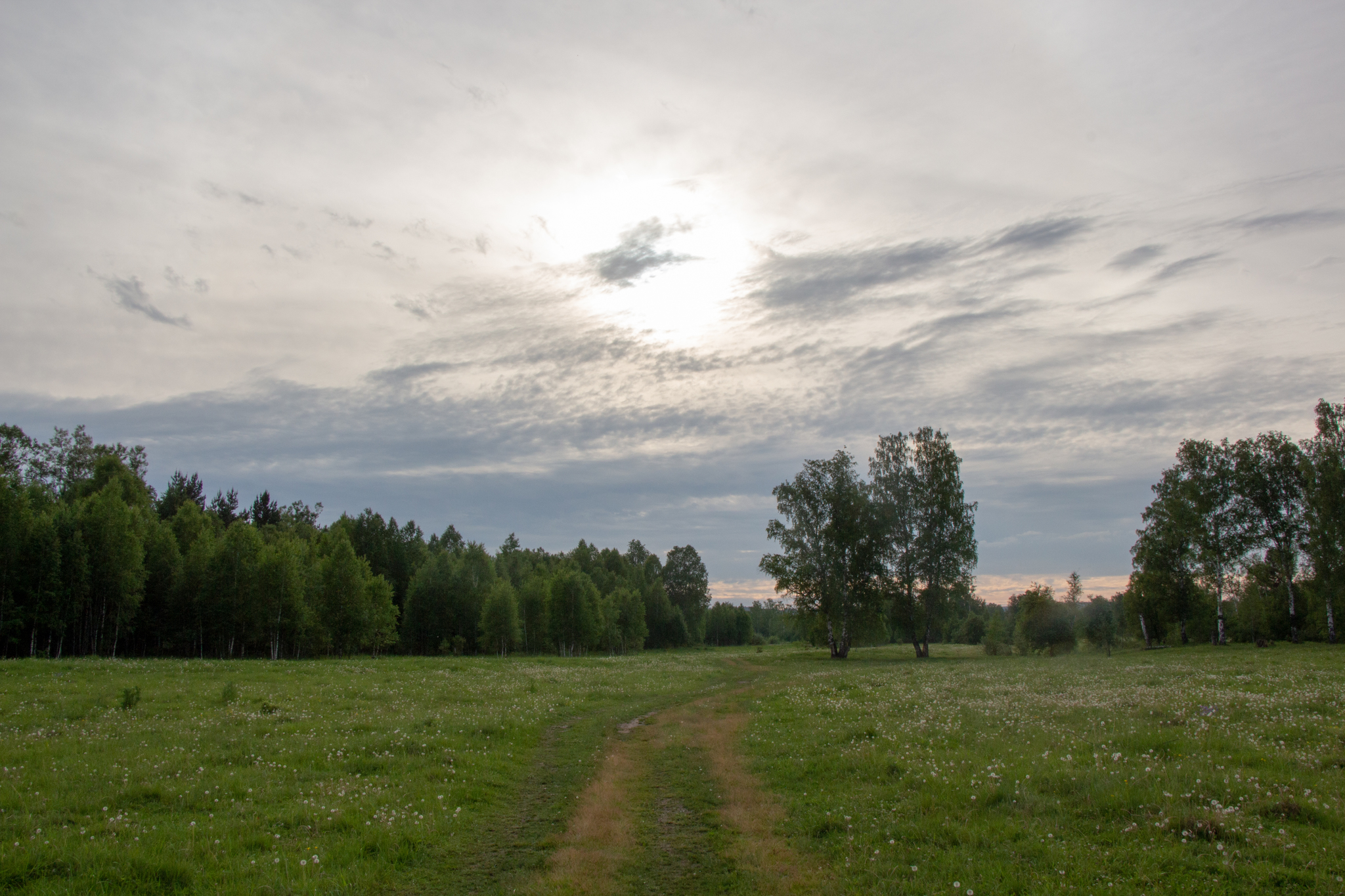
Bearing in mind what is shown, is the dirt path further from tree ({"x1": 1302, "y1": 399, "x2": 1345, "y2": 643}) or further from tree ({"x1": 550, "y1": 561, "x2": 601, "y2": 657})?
tree ({"x1": 550, "y1": 561, "x2": 601, "y2": 657})

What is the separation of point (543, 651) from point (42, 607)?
59147 millimetres

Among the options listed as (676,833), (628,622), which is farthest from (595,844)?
(628,622)

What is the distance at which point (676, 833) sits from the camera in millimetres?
11969

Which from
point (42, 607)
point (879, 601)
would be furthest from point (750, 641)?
point (42, 607)

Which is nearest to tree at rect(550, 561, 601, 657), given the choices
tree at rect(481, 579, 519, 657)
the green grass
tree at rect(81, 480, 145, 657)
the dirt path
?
tree at rect(481, 579, 519, 657)

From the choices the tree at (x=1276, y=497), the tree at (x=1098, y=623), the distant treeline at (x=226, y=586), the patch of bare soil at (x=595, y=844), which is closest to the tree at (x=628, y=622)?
the distant treeline at (x=226, y=586)

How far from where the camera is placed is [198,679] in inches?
1191

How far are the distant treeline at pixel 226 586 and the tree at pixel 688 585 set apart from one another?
96.4 ft

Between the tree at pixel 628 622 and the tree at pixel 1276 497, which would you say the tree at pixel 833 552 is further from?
the tree at pixel 628 622

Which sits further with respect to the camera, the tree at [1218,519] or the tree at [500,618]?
the tree at [500,618]

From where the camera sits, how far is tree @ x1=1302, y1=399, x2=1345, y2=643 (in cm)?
5234

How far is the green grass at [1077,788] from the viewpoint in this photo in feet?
28.0

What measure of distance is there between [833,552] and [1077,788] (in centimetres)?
5349

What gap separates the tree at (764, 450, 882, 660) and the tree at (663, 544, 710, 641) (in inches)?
3218
